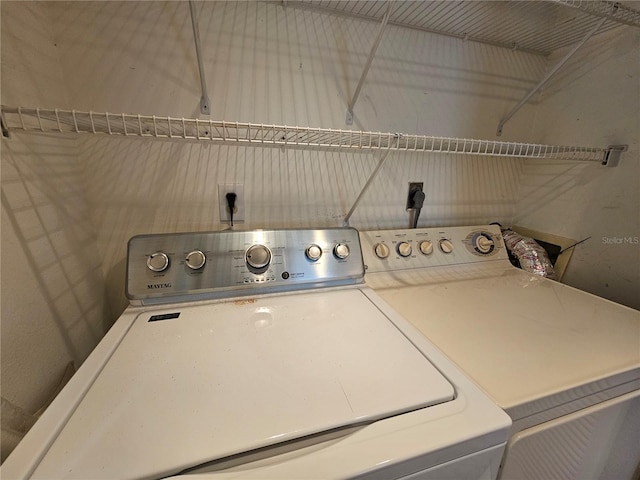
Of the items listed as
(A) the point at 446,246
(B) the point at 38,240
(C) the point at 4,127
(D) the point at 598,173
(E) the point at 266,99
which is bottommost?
(A) the point at 446,246

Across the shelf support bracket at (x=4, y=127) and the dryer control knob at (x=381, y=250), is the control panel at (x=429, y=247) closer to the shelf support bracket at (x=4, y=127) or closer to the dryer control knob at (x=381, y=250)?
the dryer control knob at (x=381, y=250)

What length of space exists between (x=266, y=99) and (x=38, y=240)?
2.57ft

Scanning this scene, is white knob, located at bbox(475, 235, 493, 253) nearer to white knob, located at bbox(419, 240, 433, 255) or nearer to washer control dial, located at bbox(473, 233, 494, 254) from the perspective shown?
washer control dial, located at bbox(473, 233, 494, 254)

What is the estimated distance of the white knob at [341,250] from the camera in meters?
0.89

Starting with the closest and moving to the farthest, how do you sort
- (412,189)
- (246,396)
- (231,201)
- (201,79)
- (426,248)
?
(246,396) → (201,79) → (231,201) → (426,248) → (412,189)

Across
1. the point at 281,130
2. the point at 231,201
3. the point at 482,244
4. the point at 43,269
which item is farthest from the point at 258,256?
the point at 482,244

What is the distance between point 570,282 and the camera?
1164 mm

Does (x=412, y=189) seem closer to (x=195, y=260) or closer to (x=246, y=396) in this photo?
(x=195, y=260)

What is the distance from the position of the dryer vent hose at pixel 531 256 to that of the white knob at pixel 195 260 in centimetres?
131

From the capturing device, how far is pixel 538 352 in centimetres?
63

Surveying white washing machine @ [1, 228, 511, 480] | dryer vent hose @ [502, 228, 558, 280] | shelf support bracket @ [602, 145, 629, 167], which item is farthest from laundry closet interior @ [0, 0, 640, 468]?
white washing machine @ [1, 228, 511, 480]

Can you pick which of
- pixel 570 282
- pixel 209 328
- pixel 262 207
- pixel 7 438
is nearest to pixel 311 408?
pixel 209 328

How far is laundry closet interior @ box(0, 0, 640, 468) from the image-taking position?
667mm

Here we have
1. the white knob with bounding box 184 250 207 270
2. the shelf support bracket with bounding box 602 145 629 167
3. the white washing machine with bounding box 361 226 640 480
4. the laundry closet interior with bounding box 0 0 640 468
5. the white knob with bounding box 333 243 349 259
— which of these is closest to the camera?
the white washing machine with bounding box 361 226 640 480
